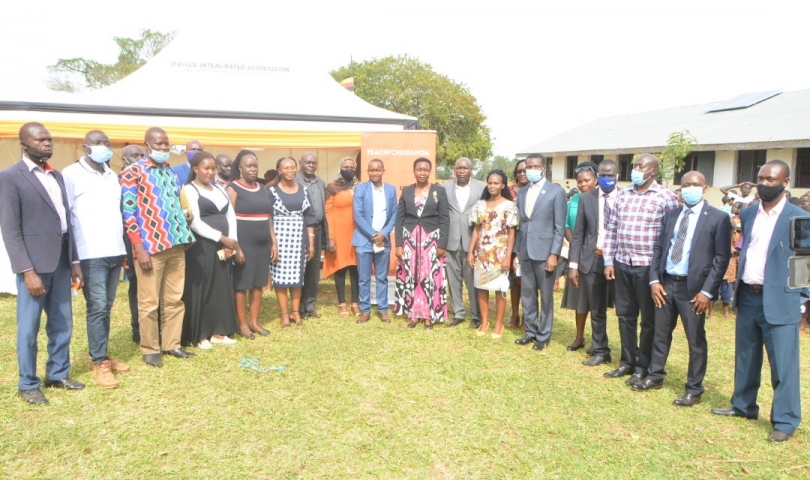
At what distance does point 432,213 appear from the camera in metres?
6.00

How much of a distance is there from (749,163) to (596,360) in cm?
1610

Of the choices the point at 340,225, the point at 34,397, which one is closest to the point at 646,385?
the point at 340,225

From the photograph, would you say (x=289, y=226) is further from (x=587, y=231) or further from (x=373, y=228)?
(x=587, y=231)

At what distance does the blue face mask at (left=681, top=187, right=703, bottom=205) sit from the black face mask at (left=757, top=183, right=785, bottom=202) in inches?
17.3

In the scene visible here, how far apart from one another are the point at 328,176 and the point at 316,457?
742cm

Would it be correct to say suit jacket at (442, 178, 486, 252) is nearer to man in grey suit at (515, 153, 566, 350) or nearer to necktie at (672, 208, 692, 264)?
man in grey suit at (515, 153, 566, 350)

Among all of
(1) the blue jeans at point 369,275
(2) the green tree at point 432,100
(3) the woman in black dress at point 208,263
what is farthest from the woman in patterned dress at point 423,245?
(2) the green tree at point 432,100

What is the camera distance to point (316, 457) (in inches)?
129

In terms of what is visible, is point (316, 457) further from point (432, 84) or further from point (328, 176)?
point (432, 84)

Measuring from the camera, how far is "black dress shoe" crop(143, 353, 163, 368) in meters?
4.70

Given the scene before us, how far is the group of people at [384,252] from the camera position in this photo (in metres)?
3.70

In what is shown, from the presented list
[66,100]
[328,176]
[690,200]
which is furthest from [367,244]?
[66,100]

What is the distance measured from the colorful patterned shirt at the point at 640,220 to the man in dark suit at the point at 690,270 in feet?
0.27

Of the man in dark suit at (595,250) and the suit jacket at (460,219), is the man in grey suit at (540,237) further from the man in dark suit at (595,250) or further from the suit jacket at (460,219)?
the suit jacket at (460,219)
